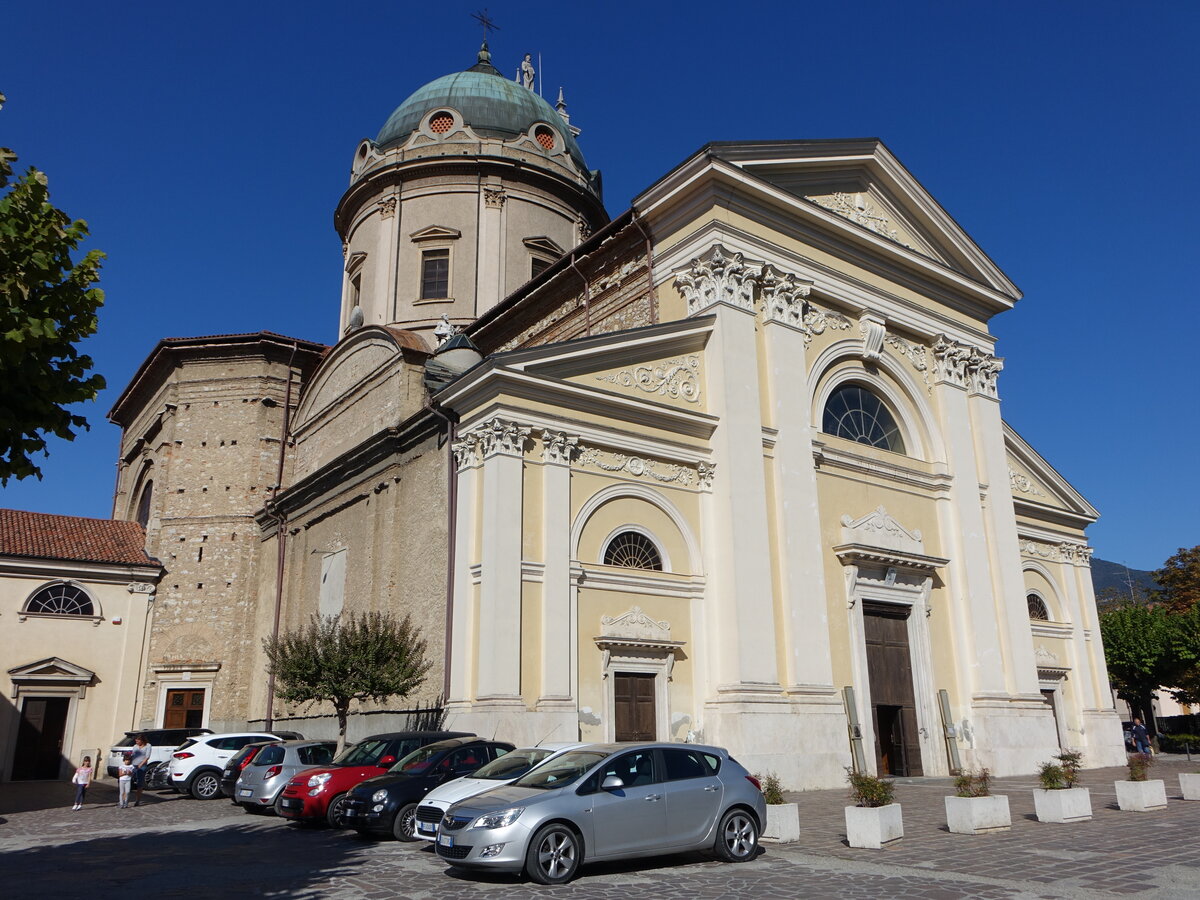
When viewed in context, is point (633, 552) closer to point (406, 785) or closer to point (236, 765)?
point (406, 785)

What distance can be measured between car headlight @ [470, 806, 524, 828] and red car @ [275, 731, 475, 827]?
183 inches

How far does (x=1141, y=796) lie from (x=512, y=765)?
341 inches

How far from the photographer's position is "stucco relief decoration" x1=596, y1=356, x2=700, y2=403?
18.4 m

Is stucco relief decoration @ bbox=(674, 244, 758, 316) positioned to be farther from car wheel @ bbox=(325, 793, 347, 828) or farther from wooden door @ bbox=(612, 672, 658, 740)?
car wheel @ bbox=(325, 793, 347, 828)

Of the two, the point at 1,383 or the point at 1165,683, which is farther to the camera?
the point at 1165,683

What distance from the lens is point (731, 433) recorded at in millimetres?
18531

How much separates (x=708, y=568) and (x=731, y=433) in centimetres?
266

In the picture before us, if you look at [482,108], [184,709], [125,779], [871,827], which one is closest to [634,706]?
[871,827]

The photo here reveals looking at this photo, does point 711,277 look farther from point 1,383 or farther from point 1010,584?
point 1,383

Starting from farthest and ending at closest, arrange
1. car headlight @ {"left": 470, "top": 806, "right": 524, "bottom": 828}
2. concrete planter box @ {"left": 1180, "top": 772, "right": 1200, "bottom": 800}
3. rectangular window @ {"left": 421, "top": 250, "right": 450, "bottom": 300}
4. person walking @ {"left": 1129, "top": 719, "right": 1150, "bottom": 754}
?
rectangular window @ {"left": 421, "top": 250, "right": 450, "bottom": 300} → person walking @ {"left": 1129, "top": 719, "right": 1150, "bottom": 754} → concrete planter box @ {"left": 1180, "top": 772, "right": 1200, "bottom": 800} → car headlight @ {"left": 470, "top": 806, "right": 524, "bottom": 828}

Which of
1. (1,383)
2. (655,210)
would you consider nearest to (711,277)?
(655,210)

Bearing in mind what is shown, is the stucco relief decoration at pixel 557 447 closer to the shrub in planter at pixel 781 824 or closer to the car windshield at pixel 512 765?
the car windshield at pixel 512 765

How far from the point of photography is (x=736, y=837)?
9.82 m

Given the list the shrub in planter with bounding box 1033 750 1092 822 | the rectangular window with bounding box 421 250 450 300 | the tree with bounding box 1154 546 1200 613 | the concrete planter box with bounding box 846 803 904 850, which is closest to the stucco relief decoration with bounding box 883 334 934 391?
the shrub in planter with bounding box 1033 750 1092 822
